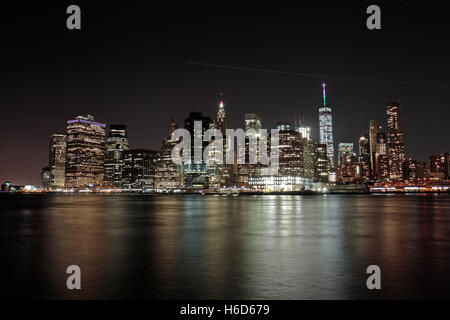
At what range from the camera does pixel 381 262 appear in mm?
17312

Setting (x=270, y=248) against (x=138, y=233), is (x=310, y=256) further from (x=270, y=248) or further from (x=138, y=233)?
(x=138, y=233)

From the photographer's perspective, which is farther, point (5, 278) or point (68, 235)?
point (68, 235)

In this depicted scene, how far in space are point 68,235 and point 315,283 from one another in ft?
71.5

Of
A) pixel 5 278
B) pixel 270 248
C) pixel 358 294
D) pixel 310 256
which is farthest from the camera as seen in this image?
pixel 270 248

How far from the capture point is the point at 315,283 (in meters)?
13.3

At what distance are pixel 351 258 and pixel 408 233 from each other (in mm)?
13928

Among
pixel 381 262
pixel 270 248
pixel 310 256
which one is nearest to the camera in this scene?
pixel 381 262

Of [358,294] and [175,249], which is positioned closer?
[358,294]

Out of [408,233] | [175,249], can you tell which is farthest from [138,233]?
[408,233]
